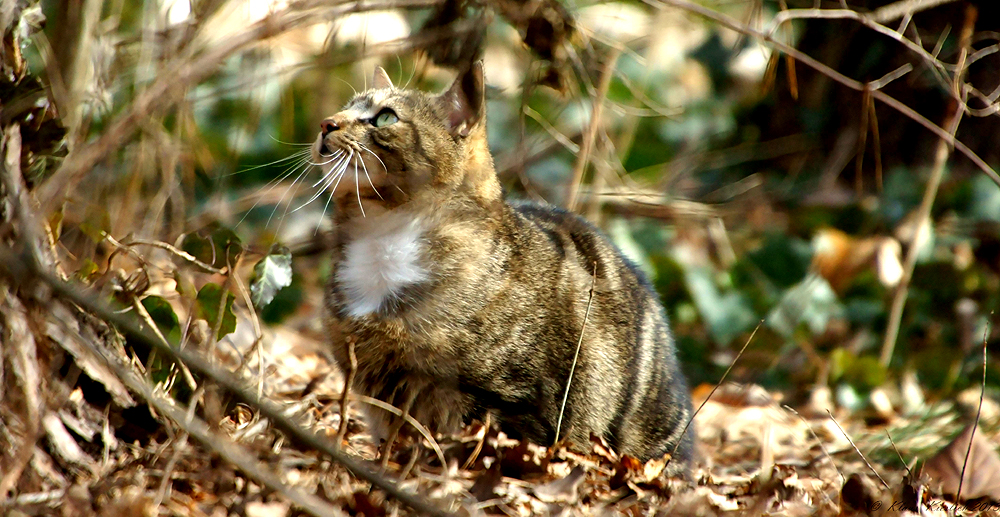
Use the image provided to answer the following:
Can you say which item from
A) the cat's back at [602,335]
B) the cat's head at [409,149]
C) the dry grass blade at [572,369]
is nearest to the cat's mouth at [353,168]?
the cat's head at [409,149]

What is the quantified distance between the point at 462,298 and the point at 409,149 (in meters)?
0.51

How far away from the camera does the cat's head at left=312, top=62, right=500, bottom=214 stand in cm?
261

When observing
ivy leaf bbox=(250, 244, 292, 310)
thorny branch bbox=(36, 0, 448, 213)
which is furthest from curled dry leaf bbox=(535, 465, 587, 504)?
thorny branch bbox=(36, 0, 448, 213)

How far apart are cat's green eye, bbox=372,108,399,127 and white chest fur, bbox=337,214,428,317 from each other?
0.32 meters

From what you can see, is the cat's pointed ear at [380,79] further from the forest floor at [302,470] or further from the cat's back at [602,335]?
the forest floor at [302,470]

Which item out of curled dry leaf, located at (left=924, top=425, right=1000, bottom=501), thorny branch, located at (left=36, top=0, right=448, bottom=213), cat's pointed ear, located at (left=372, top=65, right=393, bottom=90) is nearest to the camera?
thorny branch, located at (left=36, top=0, right=448, bottom=213)

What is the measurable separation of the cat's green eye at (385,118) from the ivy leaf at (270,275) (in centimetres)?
60

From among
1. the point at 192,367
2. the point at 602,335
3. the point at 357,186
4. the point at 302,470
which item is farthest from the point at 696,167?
the point at 192,367

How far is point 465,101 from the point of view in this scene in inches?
108

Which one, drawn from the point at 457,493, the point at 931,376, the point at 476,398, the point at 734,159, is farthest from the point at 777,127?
the point at 457,493

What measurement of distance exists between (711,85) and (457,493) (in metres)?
4.68

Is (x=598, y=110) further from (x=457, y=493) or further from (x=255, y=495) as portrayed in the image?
(x=255, y=495)

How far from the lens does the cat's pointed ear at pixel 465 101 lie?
2686mm

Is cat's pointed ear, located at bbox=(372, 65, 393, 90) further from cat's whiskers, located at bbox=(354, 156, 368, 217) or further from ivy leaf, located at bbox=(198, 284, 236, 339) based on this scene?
ivy leaf, located at bbox=(198, 284, 236, 339)
